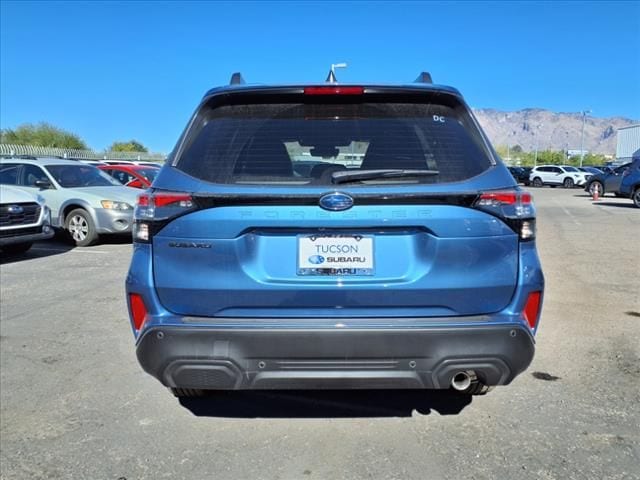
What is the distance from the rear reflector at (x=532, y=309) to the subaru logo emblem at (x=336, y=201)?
986 millimetres

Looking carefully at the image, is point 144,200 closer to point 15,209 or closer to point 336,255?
point 336,255

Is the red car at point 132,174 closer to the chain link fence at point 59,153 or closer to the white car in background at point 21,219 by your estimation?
the white car in background at point 21,219

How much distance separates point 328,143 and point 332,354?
1085 millimetres

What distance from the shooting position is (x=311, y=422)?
345 centimetres

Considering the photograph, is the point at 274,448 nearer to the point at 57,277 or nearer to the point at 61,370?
the point at 61,370

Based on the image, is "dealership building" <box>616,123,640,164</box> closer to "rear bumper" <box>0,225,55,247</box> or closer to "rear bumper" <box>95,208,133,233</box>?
"rear bumper" <box>95,208,133,233</box>

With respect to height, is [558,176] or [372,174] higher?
[372,174]

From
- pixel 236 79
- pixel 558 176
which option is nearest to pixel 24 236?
pixel 236 79

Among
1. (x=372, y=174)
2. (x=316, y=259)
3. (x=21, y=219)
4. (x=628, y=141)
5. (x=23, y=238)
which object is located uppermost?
(x=628, y=141)

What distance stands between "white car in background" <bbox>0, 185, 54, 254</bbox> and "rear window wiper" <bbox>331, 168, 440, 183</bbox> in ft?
25.8

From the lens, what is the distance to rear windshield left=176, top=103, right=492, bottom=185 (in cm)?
272

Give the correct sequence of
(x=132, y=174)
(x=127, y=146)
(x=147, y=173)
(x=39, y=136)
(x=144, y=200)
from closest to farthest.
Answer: (x=144, y=200)
(x=132, y=174)
(x=147, y=173)
(x=39, y=136)
(x=127, y=146)

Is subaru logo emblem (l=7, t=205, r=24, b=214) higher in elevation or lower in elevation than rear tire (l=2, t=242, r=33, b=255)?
higher

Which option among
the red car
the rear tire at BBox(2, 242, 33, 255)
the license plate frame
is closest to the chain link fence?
the red car
